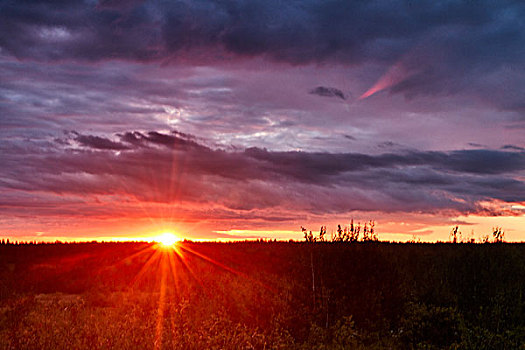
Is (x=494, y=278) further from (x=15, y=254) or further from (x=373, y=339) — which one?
(x=15, y=254)

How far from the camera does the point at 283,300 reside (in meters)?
17.4

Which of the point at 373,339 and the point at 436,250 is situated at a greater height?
the point at 436,250

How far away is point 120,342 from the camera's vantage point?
44.4 ft

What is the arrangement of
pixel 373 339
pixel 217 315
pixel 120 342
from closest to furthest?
pixel 120 342 < pixel 373 339 < pixel 217 315

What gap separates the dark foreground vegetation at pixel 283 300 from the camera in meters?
14.4

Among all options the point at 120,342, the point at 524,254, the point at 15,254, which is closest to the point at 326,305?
the point at 120,342

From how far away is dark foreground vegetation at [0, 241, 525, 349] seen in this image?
14375mm

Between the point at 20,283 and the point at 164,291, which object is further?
the point at 20,283

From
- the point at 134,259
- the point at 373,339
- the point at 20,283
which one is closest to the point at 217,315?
the point at 373,339

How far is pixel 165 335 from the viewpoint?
14203 mm

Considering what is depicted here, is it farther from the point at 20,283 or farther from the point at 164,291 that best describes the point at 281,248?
the point at 20,283

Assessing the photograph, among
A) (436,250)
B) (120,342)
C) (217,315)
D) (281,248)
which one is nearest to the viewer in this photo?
(120,342)

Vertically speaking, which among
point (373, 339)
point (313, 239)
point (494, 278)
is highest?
point (313, 239)

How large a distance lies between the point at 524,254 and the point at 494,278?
3.15 metres
